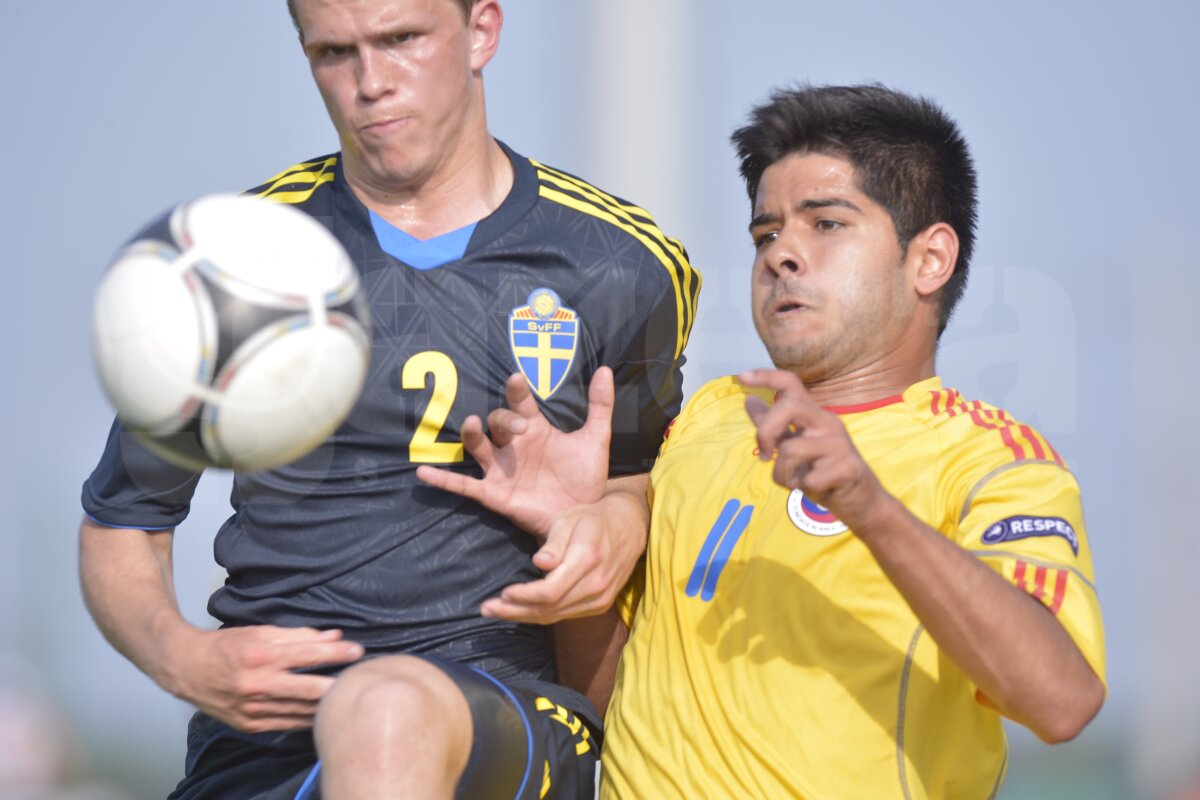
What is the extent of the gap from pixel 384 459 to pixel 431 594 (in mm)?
336

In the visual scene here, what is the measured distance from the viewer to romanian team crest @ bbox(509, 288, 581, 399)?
3.36 metres

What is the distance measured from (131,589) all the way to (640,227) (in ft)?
5.03

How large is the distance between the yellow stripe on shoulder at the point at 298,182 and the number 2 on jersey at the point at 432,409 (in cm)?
56

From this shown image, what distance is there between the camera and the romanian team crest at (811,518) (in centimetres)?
306

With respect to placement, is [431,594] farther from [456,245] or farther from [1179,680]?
[1179,680]

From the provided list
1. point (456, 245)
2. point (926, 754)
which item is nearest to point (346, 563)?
point (456, 245)

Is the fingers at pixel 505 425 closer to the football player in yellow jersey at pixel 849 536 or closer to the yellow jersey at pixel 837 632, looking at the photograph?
the football player in yellow jersey at pixel 849 536

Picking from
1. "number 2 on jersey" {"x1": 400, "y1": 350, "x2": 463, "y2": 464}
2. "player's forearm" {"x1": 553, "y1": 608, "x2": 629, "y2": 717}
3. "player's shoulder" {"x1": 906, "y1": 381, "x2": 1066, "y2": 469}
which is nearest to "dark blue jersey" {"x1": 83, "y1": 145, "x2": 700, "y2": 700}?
"number 2 on jersey" {"x1": 400, "y1": 350, "x2": 463, "y2": 464}

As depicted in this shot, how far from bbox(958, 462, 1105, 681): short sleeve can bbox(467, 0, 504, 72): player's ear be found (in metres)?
1.65

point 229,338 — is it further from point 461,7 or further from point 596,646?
point 596,646

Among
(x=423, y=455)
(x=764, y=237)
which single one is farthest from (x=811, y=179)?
(x=423, y=455)

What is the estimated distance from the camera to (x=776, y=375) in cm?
255

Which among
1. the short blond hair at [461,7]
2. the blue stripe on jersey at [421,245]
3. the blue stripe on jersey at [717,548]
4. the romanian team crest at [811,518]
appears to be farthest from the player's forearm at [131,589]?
the romanian team crest at [811,518]

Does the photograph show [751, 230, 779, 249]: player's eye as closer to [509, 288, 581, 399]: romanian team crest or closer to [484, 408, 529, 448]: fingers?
[509, 288, 581, 399]: romanian team crest
